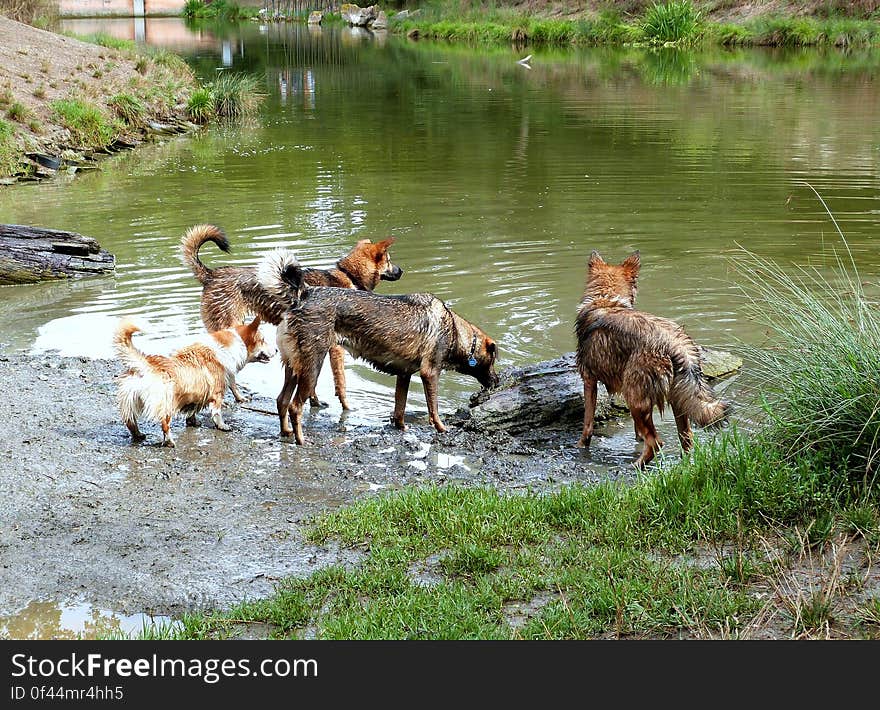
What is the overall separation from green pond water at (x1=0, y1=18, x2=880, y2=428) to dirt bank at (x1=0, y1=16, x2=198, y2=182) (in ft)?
3.68

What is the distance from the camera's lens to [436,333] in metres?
8.51

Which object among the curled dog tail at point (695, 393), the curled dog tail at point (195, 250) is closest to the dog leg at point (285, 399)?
the curled dog tail at point (195, 250)

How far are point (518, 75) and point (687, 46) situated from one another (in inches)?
561

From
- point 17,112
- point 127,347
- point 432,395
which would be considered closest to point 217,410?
point 127,347

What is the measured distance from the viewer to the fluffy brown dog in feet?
22.8

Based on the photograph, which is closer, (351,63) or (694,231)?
(694,231)

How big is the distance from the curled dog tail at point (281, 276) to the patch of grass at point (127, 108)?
20116mm

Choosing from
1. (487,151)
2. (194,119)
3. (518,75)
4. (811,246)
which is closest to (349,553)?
(811,246)

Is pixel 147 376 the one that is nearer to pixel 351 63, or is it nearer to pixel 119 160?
pixel 119 160

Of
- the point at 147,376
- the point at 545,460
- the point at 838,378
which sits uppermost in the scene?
the point at 838,378

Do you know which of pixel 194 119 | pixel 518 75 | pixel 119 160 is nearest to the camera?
pixel 119 160

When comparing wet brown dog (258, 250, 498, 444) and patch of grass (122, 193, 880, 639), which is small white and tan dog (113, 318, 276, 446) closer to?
wet brown dog (258, 250, 498, 444)

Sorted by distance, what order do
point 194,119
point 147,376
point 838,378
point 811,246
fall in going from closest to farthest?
point 838,378
point 147,376
point 811,246
point 194,119

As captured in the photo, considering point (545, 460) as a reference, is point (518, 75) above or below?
above
